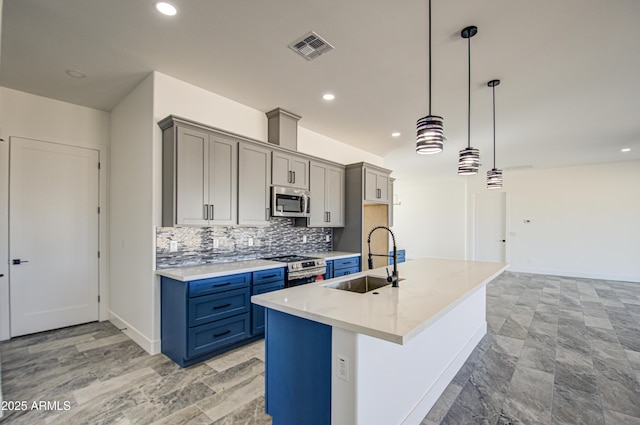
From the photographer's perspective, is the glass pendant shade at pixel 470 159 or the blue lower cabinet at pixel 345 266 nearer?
the glass pendant shade at pixel 470 159

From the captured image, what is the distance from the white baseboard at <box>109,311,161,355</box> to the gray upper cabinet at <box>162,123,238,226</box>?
1.24 m

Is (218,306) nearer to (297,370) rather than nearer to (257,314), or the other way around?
(257,314)

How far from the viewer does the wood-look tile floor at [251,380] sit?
211cm

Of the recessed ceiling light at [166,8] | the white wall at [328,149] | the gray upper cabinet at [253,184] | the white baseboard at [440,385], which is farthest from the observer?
the white wall at [328,149]

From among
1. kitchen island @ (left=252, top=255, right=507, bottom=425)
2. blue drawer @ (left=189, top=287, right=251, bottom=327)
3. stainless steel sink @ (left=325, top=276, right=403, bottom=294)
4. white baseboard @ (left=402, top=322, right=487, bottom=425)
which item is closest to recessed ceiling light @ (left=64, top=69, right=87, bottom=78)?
blue drawer @ (left=189, top=287, right=251, bottom=327)

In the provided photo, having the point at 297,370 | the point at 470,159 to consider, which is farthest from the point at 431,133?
the point at 297,370

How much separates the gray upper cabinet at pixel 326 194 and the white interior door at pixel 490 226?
5897mm

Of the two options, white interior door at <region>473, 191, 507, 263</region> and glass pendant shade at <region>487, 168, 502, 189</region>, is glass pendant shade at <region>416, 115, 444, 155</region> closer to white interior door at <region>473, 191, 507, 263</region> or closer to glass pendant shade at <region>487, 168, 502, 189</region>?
glass pendant shade at <region>487, 168, 502, 189</region>

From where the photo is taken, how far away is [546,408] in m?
2.21

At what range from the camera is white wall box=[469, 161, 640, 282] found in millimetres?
6949

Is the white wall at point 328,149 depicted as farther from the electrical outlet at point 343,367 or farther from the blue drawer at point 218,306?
the electrical outlet at point 343,367

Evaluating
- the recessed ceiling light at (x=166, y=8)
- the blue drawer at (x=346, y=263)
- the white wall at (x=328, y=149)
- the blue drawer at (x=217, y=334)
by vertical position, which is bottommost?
the blue drawer at (x=217, y=334)

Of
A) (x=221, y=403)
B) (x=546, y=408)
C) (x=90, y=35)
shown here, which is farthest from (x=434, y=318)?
(x=90, y=35)

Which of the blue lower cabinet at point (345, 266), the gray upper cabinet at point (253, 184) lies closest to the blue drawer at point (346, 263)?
the blue lower cabinet at point (345, 266)
